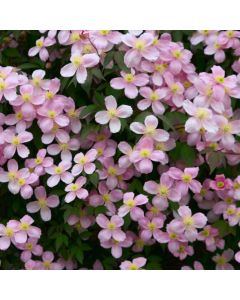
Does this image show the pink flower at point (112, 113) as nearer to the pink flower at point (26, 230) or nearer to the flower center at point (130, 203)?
the flower center at point (130, 203)

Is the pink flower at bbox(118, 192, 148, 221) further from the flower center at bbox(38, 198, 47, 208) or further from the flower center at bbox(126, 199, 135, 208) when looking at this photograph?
the flower center at bbox(38, 198, 47, 208)

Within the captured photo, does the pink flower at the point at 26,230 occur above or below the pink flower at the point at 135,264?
above

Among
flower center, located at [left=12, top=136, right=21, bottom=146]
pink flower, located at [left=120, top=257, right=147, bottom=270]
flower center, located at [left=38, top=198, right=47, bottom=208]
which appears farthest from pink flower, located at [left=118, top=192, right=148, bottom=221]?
flower center, located at [left=12, top=136, right=21, bottom=146]

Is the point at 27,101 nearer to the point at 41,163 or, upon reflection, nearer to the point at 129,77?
the point at 41,163

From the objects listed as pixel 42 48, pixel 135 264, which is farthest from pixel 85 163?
pixel 42 48

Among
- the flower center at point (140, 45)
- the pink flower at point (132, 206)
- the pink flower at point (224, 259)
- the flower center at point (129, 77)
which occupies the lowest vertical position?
the pink flower at point (224, 259)

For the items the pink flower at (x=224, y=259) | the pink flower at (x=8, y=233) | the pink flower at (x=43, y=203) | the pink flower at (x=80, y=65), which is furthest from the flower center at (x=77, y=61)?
the pink flower at (x=224, y=259)
